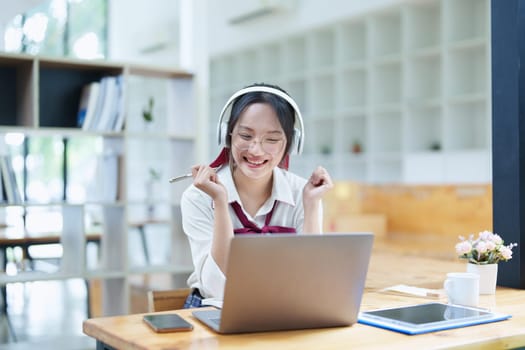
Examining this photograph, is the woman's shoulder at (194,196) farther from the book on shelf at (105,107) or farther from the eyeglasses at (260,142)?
the book on shelf at (105,107)

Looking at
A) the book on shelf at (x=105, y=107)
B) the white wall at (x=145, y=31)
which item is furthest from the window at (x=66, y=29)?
the book on shelf at (x=105, y=107)

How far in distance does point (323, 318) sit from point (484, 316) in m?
0.46

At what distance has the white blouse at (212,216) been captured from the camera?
80.2 inches

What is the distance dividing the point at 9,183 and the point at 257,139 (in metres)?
2.40

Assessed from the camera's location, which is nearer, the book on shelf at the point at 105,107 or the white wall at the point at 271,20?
the book on shelf at the point at 105,107

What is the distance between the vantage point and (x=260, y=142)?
211 centimetres

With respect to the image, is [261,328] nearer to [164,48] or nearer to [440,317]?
[440,317]

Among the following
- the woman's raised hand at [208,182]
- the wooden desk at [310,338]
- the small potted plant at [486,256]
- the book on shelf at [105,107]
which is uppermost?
the book on shelf at [105,107]

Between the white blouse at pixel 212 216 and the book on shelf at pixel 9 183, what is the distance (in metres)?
2.11

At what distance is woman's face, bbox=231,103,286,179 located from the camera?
2.12 m

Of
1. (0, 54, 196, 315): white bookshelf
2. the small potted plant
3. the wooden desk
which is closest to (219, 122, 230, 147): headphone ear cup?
the wooden desk

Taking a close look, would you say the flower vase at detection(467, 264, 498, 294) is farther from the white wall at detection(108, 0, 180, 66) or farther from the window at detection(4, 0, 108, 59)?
the white wall at detection(108, 0, 180, 66)

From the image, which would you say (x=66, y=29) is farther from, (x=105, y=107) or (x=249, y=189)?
(x=249, y=189)

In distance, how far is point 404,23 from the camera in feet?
→ 18.0
